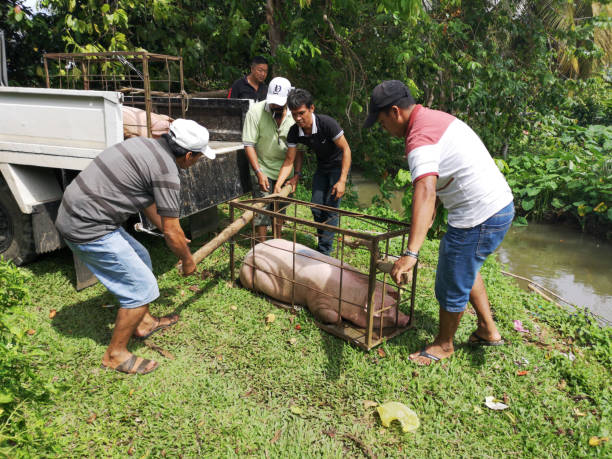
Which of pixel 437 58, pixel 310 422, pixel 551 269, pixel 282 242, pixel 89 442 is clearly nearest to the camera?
pixel 89 442

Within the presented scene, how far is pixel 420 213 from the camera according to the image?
274 centimetres

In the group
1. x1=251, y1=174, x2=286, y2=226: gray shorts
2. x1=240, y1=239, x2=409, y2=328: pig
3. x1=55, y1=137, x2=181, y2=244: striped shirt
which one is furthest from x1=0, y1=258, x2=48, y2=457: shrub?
x1=251, y1=174, x2=286, y2=226: gray shorts

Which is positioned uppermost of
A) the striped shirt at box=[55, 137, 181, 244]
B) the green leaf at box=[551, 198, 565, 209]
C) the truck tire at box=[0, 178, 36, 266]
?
the striped shirt at box=[55, 137, 181, 244]

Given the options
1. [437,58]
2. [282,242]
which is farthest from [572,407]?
[437,58]

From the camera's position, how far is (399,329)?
3.89m

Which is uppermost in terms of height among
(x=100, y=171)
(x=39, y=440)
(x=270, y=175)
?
(x=100, y=171)

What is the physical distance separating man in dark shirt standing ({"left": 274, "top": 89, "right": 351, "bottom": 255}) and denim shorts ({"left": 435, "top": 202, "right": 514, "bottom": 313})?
1.74 m

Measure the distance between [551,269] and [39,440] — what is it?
6.71 m

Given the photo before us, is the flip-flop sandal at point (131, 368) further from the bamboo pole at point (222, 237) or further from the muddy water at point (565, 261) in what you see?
the muddy water at point (565, 261)

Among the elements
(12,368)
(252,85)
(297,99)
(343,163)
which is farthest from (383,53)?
(12,368)

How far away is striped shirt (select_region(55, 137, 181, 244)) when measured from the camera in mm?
3062

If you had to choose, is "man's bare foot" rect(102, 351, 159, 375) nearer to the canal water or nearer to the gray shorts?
the gray shorts

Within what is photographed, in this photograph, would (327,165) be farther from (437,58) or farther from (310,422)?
(437,58)

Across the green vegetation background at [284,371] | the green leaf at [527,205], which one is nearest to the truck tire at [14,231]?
the green vegetation background at [284,371]
